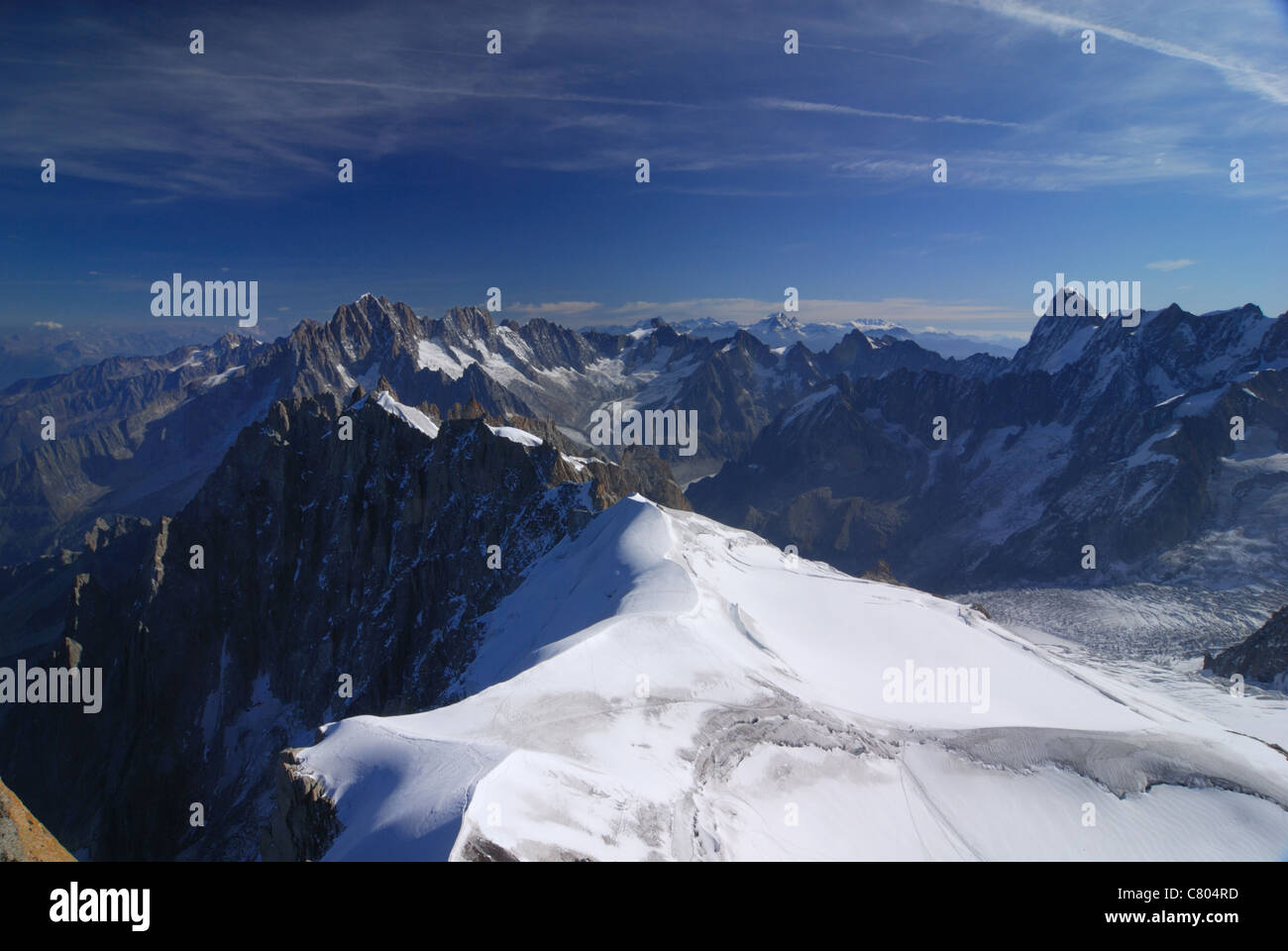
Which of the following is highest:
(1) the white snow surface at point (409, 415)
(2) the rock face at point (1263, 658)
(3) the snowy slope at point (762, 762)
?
(1) the white snow surface at point (409, 415)

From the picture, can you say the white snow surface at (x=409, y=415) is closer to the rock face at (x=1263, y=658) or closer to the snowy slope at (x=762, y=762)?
the snowy slope at (x=762, y=762)

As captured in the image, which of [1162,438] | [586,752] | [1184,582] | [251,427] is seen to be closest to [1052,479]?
[1162,438]

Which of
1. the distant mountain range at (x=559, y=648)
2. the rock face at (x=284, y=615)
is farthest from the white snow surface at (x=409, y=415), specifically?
the distant mountain range at (x=559, y=648)

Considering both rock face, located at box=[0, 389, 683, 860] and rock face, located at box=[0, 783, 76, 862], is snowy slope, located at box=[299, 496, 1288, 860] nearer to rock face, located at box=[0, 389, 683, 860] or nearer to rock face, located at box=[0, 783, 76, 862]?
rock face, located at box=[0, 783, 76, 862]

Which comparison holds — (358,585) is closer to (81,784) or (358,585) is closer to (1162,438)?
(81,784)

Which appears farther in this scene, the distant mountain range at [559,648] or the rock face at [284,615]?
the rock face at [284,615]

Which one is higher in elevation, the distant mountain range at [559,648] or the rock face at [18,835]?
the rock face at [18,835]
